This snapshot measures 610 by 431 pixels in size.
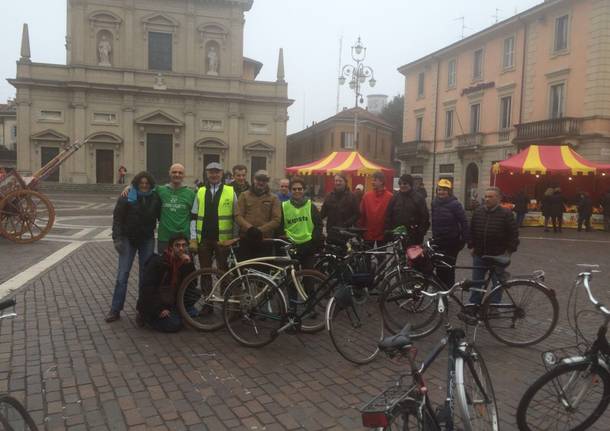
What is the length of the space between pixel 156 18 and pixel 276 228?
40039 mm

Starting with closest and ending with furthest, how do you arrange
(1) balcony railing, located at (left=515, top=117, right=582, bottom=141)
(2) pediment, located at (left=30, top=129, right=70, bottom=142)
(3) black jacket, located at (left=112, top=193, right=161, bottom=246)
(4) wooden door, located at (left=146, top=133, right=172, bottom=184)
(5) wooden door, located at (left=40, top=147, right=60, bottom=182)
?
(3) black jacket, located at (left=112, top=193, right=161, bottom=246) < (1) balcony railing, located at (left=515, top=117, right=582, bottom=141) < (2) pediment, located at (left=30, top=129, right=70, bottom=142) < (5) wooden door, located at (left=40, top=147, right=60, bottom=182) < (4) wooden door, located at (left=146, top=133, right=172, bottom=184)

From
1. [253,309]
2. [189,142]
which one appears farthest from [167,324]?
[189,142]

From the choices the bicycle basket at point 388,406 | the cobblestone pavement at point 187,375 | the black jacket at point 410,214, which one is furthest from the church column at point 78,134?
the bicycle basket at point 388,406

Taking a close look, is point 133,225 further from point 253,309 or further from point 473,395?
point 473,395

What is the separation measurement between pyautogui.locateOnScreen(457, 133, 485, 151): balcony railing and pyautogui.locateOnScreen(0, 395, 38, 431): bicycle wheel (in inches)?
1291

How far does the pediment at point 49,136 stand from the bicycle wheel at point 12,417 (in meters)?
39.7

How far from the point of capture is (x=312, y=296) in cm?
533

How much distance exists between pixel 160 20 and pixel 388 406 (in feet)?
144

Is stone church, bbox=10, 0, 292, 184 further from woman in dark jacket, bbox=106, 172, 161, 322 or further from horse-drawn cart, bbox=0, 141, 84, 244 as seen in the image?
woman in dark jacket, bbox=106, 172, 161, 322

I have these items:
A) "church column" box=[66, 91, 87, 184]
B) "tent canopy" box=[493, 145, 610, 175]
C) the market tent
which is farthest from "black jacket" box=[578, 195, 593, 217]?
"church column" box=[66, 91, 87, 184]

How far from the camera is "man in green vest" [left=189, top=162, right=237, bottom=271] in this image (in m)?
6.21

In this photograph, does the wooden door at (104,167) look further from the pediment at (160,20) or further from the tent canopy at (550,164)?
the tent canopy at (550,164)

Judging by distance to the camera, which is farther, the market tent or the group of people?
the market tent

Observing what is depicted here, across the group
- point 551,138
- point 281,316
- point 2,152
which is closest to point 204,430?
point 281,316
